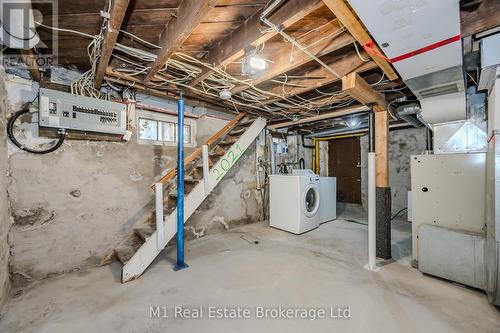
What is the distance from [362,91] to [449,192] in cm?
141

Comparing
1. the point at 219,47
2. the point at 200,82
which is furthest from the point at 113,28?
the point at 200,82

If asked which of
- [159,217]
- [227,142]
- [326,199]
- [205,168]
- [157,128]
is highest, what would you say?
[157,128]

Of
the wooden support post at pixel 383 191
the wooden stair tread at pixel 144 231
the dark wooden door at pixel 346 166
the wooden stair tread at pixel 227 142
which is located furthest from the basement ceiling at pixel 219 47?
the dark wooden door at pixel 346 166

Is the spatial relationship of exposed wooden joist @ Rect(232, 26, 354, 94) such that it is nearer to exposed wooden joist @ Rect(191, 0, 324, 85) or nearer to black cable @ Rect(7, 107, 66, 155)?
exposed wooden joist @ Rect(191, 0, 324, 85)

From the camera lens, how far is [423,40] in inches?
58.2

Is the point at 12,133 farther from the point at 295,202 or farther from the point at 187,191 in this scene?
the point at 295,202

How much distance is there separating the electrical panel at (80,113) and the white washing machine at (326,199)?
352cm

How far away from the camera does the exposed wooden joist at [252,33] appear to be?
1.37 m

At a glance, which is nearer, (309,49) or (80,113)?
(309,49)

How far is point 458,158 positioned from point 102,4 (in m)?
3.41

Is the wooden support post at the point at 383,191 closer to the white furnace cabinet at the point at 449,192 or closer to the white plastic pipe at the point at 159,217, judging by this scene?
the white furnace cabinet at the point at 449,192

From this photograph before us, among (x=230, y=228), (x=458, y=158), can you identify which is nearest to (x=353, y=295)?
(x=458, y=158)

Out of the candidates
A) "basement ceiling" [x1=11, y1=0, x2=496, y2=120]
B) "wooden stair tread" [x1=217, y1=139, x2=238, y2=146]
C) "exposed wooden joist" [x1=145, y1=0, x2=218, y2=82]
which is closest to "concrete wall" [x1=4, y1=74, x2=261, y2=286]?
"wooden stair tread" [x1=217, y1=139, x2=238, y2=146]

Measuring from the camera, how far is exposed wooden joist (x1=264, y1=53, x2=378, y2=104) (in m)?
2.11
